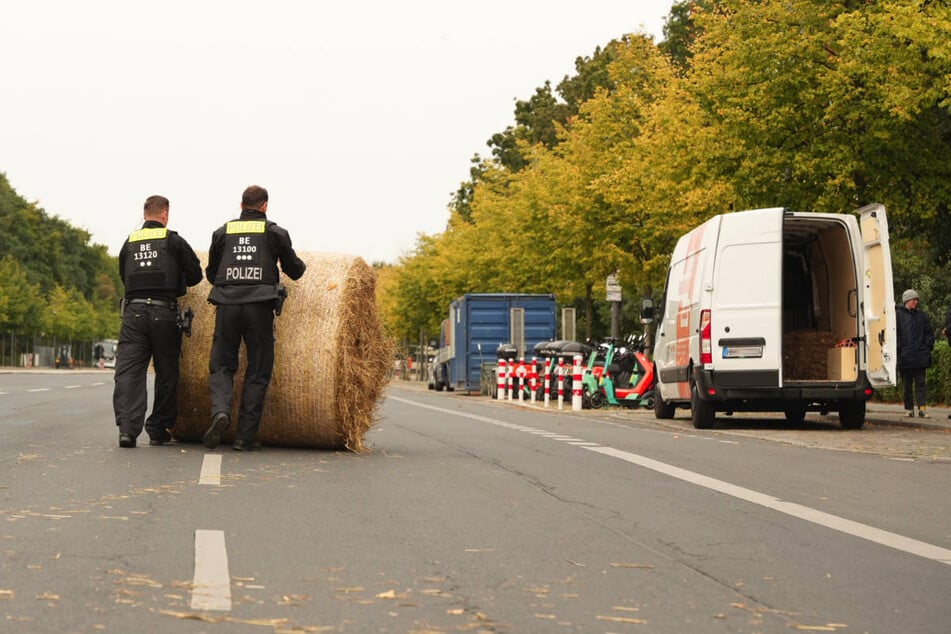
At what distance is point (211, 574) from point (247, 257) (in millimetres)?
5891

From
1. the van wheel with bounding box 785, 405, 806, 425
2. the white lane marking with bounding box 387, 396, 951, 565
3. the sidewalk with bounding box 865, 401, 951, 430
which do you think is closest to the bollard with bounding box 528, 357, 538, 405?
the sidewalk with bounding box 865, 401, 951, 430

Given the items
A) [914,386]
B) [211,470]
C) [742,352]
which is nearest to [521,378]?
[914,386]

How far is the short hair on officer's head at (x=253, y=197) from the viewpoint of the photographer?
37.9 ft

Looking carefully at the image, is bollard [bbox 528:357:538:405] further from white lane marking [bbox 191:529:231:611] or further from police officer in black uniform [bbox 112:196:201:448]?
white lane marking [bbox 191:529:231:611]

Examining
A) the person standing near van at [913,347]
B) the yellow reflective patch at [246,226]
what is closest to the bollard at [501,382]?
the person standing near van at [913,347]

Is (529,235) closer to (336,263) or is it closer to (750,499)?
(336,263)

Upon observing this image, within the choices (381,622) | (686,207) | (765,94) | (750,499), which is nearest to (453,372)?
(686,207)

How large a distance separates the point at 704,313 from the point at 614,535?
1078 centimetres

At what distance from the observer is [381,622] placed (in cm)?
502

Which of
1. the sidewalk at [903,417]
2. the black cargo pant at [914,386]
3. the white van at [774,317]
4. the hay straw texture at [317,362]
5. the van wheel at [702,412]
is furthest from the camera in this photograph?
the black cargo pant at [914,386]

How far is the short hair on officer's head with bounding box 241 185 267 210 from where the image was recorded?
11.5 m

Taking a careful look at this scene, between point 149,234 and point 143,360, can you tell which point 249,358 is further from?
point 149,234

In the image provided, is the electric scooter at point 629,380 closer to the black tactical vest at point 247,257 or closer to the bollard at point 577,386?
the bollard at point 577,386

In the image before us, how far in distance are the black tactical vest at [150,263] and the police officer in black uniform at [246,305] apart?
12.4 inches
